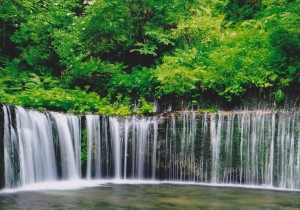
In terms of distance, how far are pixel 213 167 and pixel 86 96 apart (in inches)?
237

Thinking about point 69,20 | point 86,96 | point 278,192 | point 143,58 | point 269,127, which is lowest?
point 278,192

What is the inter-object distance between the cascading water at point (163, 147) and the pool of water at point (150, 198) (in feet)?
3.62

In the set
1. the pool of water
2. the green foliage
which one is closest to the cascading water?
the green foliage

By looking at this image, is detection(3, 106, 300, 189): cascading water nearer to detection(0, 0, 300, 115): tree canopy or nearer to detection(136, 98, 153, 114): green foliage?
detection(136, 98, 153, 114): green foliage

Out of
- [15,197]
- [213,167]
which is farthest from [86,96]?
[15,197]

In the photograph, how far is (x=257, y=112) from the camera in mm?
12070

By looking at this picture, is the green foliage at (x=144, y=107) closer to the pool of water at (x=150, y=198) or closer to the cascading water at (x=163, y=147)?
the cascading water at (x=163, y=147)

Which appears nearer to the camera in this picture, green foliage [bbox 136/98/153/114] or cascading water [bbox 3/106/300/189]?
cascading water [bbox 3/106/300/189]

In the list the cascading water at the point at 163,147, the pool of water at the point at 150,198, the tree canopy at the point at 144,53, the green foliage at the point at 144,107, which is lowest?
the pool of water at the point at 150,198

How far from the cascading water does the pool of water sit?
1103 millimetres

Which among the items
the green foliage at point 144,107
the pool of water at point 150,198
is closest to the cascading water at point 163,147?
the green foliage at point 144,107

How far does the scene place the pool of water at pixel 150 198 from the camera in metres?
8.00

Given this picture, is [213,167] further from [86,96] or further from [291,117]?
[86,96]

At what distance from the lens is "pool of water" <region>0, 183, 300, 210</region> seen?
800 centimetres
